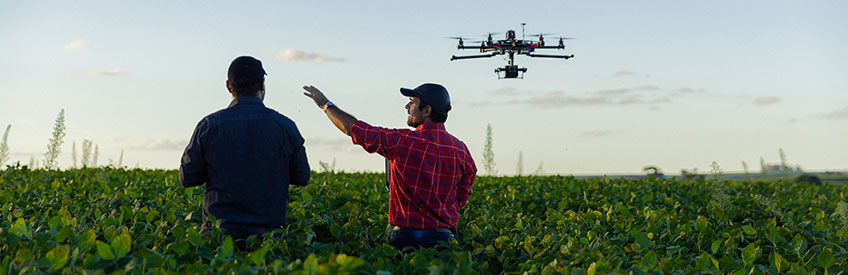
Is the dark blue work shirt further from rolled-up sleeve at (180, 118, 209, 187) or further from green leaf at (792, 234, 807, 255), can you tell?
green leaf at (792, 234, 807, 255)

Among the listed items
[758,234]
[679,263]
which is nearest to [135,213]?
[679,263]

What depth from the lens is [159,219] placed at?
22.0ft

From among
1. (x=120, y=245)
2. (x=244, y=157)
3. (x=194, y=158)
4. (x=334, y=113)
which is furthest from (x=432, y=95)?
(x=120, y=245)

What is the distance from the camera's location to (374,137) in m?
5.55

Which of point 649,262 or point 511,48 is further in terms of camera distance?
point 511,48

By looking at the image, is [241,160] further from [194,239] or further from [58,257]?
[58,257]

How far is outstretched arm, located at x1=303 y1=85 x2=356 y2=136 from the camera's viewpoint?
18.5ft

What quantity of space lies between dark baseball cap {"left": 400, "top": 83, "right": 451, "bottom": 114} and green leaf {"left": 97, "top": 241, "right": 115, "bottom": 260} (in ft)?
8.68

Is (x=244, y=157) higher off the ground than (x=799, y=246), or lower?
higher

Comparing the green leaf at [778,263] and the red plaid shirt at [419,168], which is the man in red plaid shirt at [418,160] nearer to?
the red plaid shirt at [419,168]

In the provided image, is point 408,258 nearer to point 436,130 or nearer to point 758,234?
point 436,130

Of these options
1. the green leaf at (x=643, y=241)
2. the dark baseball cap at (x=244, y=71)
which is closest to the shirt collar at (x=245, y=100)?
the dark baseball cap at (x=244, y=71)

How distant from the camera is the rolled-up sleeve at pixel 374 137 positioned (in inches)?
219

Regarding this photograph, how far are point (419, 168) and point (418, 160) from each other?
0.22ft
